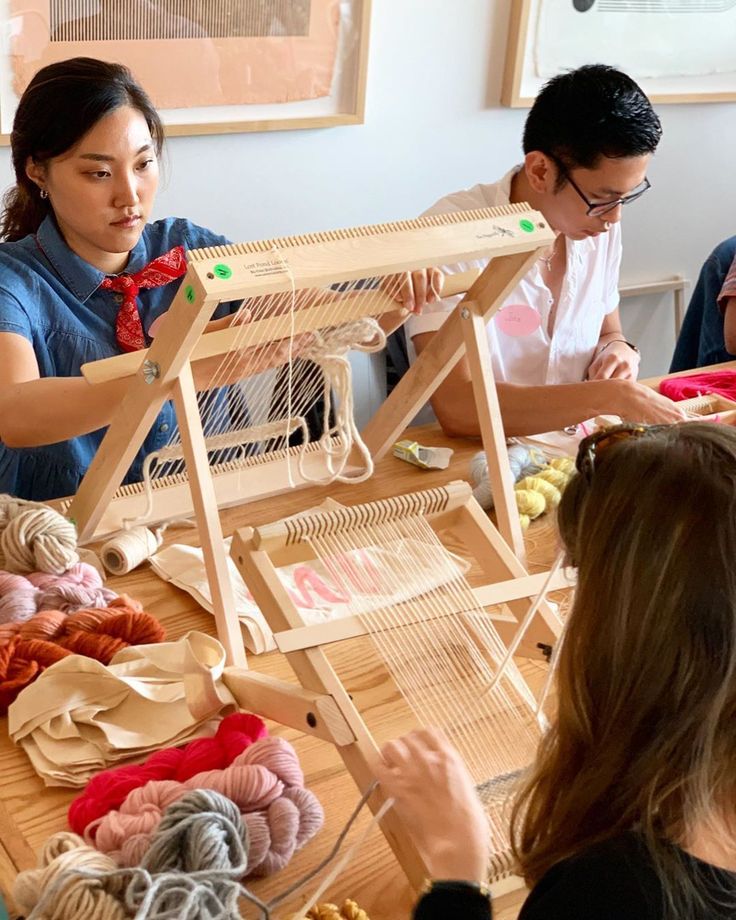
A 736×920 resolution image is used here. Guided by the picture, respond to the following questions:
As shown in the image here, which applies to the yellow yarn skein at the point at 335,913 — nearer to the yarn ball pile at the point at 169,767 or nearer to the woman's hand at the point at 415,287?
the yarn ball pile at the point at 169,767

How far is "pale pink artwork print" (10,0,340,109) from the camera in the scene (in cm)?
241

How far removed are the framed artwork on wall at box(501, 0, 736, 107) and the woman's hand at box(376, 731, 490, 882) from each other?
2535 mm

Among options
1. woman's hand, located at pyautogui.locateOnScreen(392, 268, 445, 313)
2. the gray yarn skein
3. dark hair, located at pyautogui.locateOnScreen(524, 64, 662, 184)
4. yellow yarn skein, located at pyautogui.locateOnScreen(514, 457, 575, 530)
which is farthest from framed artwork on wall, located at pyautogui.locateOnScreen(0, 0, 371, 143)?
the gray yarn skein

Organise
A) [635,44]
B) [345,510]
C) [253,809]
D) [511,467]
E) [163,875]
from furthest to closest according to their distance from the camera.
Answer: [635,44] < [511,467] < [345,510] < [253,809] < [163,875]

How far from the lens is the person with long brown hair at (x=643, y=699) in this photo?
0.81 metres

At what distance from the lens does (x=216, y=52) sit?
2.66m

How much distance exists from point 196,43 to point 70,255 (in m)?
0.99

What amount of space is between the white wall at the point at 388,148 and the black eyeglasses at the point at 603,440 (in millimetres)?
1996

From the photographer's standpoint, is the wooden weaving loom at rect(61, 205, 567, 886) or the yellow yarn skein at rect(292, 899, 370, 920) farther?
the wooden weaving loom at rect(61, 205, 567, 886)

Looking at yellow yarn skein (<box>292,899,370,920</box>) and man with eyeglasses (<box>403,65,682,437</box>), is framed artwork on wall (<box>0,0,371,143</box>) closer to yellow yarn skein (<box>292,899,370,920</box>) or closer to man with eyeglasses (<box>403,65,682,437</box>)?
man with eyeglasses (<box>403,65,682,437</box>)

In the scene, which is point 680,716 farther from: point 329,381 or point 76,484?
point 76,484

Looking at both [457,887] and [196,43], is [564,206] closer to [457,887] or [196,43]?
[196,43]

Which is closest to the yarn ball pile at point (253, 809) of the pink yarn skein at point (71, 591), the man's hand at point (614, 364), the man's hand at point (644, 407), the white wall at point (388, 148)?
the pink yarn skein at point (71, 591)

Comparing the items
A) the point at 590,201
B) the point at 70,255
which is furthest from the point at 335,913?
the point at 590,201
